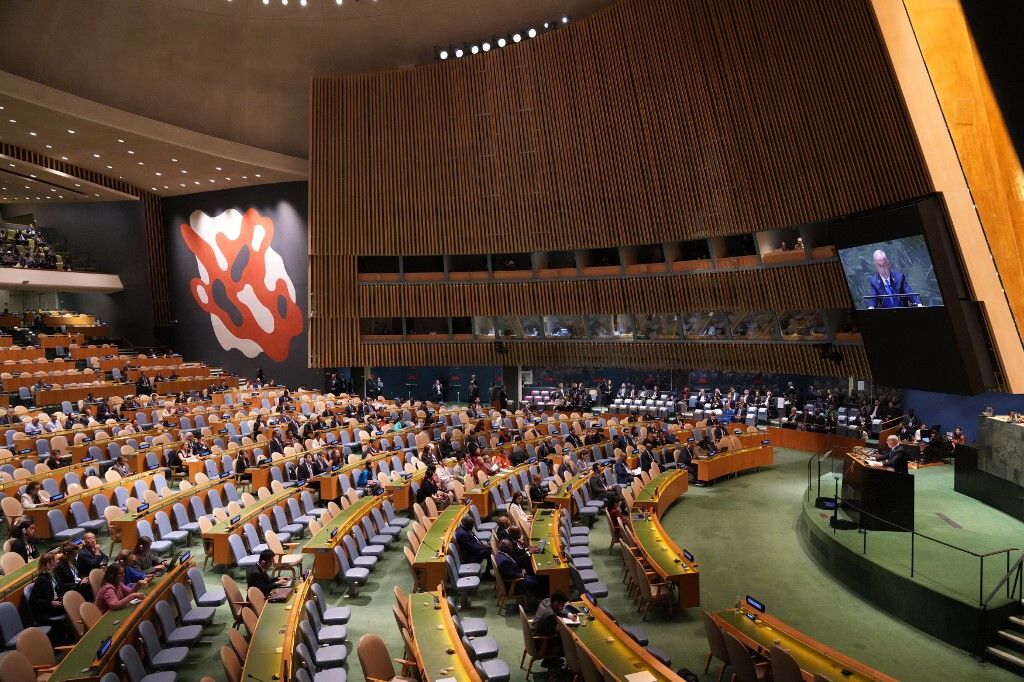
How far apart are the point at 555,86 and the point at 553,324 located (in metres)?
7.21

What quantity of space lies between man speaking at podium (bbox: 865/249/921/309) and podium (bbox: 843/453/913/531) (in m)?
2.51

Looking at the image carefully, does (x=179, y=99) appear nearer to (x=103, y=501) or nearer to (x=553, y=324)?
(x=553, y=324)

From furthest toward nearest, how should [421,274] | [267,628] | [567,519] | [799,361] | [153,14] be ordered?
1. [421,274]
2. [153,14]
3. [799,361]
4. [567,519]
5. [267,628]

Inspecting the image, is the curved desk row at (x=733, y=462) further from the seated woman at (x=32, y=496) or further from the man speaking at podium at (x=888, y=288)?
the seated woman at (x=32, y=496)

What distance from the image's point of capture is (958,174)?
9844mm

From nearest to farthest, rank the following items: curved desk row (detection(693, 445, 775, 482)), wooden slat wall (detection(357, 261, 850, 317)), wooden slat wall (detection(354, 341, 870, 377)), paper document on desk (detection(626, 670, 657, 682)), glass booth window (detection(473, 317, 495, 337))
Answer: paper document on desk (detection(626, 670, 657, 682))
curved desk row (detection(693, 445, 775, 482))
wooden slat wall (detection(357, 261, 850, 317))
wooden slat wall (detection(354, 341, 870, 377))
glass booth window (detection(473, 317, 495, 337))

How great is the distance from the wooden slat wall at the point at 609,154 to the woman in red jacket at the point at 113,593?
11.3 meters

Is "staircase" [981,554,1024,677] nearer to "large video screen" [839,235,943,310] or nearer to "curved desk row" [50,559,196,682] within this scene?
"large video screen" [839,235,943,310]

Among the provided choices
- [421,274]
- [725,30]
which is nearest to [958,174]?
[725,30]

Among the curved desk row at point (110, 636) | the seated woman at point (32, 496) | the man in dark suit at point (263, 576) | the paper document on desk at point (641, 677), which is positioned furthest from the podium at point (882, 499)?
the seated woman at point (32, 496)

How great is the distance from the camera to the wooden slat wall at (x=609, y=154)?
13.1 metres

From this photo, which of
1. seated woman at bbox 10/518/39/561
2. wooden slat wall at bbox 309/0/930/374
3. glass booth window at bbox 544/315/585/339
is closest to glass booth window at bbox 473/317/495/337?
wooden slat wall at bbox 309/0/930/374

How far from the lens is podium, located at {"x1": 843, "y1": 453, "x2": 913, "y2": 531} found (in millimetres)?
9648

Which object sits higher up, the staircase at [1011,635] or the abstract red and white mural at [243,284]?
the abstract red and white mural at [243,284]
